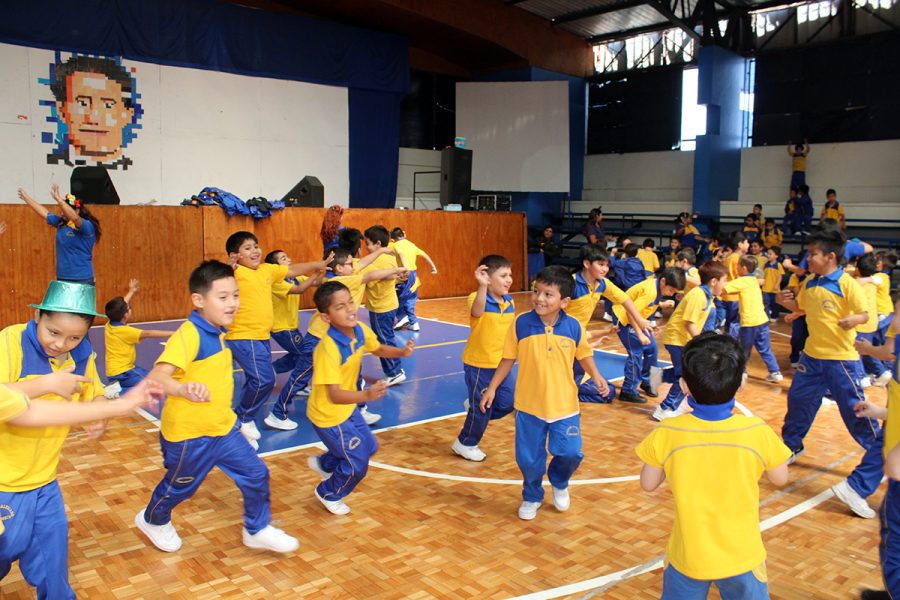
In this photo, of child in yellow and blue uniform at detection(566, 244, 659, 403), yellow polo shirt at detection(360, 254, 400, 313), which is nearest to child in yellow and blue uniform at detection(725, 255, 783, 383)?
child in yellow and blue uniform at detection(566, 244, 659, 403)

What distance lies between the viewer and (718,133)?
687 inches

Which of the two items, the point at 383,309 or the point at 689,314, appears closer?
the point at 689,314

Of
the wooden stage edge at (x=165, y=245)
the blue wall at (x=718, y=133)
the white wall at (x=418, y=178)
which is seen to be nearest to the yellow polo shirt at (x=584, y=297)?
the wooden stage edge at (x=165, y=245)

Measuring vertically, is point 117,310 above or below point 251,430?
above

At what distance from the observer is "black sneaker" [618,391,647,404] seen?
707 centimetres

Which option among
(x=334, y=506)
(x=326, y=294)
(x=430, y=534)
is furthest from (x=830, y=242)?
(x=334, y=506)

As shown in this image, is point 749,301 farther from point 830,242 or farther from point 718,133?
point 718,133

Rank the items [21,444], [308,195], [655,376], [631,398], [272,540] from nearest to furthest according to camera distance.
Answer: [21,444], [272,540], [655,376], [631,398], [308,195]

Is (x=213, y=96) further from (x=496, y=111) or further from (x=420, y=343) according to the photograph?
(x=420, y=343)

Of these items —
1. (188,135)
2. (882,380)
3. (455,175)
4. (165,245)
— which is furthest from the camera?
(455,175)

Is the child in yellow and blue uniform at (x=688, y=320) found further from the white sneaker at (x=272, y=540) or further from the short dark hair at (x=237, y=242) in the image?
the white sneaker at (x=272, y=540)

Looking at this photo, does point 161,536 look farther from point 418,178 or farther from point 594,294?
point 418,178

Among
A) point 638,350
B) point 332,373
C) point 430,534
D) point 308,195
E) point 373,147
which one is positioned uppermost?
point 373,147

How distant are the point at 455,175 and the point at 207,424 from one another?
14226 mm
